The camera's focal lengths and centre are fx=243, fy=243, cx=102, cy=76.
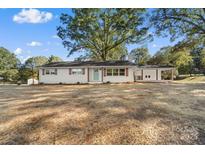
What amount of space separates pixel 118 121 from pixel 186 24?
19.6 m

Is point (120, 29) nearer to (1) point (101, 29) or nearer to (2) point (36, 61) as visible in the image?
(1) point (101, 29)

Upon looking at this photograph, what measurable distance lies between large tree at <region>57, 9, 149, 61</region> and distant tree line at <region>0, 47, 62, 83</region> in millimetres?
6754

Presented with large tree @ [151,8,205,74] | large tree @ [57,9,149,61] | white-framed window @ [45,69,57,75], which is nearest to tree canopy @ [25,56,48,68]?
large tree @ [57,9,149,61]

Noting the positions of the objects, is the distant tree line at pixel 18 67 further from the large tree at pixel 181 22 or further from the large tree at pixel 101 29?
the large tree at pixel 181 22

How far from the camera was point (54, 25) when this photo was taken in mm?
31766

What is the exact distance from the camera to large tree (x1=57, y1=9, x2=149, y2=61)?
1181 inches

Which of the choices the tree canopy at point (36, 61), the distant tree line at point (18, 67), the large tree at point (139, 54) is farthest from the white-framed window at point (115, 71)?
the large tree at point (139, 54)

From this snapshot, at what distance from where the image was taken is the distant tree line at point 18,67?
3620 cm

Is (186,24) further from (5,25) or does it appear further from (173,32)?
(5,25)

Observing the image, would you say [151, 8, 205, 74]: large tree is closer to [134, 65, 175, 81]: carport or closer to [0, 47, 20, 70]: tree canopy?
[134, 65, 175, 81]: carport

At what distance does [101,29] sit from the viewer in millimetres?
32375

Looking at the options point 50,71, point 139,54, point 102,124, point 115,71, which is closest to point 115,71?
point 115,71

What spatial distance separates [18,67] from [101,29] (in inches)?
780
